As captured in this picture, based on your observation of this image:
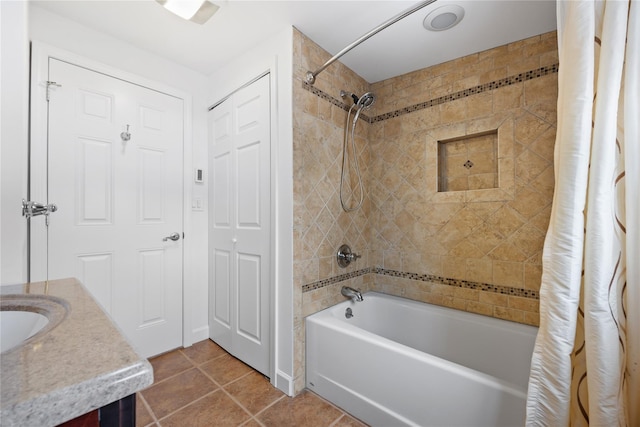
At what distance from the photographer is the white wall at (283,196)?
169 cm

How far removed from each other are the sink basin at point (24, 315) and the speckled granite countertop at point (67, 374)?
0.50 feet

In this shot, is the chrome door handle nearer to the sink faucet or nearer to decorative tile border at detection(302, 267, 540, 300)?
decorative tile border at detection(302, 267, 540, 300)

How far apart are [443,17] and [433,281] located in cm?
173

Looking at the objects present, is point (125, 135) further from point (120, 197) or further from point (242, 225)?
point (242, 225)

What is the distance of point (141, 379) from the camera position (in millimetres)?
437

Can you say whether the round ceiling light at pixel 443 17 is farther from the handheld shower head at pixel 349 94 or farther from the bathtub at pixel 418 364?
the bathtub at pixel 418 364

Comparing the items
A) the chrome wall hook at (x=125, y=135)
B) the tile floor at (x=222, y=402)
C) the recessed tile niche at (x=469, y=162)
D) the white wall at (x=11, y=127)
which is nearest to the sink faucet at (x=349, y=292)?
the tile floor at (x=222, y=402)

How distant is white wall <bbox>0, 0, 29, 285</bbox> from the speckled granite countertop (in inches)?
31.0

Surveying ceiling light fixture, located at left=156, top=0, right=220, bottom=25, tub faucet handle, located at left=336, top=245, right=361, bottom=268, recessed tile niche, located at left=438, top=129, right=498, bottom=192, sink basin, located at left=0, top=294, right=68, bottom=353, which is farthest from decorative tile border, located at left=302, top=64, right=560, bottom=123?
sink basin, located at left=0, top=294, right=68, bottom=353

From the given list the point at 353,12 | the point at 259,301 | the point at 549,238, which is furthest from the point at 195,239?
the point at 549,238

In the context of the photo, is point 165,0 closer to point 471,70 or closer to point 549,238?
point 471,70

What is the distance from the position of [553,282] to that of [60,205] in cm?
257

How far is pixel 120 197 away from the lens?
192 cm

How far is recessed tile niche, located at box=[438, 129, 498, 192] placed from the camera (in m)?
1.89
